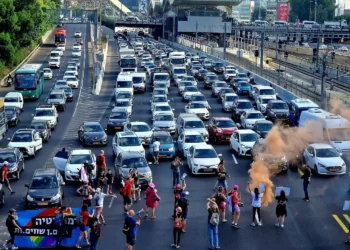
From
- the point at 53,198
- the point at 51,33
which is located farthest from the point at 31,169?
the point at 51,33

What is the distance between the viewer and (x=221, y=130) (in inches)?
1566

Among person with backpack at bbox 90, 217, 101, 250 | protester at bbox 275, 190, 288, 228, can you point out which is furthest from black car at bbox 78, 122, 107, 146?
person with backpack at bbox 90, 217, 101, 250

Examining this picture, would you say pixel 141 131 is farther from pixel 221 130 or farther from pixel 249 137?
pixel 249 137

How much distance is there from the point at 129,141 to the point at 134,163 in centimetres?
602

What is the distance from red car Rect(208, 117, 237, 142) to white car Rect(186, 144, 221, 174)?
6177 mm

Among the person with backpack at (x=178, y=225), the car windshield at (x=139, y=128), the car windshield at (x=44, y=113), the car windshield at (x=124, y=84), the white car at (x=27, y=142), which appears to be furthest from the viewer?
the car windshield at (x=124, y=84)

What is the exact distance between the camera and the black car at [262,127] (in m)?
38.1

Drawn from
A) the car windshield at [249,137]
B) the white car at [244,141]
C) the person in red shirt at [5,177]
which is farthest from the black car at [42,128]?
the car windshield at [249,137]

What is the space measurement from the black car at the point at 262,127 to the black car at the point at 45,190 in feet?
46.6

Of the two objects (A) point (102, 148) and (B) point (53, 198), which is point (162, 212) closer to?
(B) point (53, 198)

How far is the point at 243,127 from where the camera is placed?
43531 mm

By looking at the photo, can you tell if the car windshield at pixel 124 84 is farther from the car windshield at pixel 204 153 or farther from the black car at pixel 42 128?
the car windshield at pixel 204 153

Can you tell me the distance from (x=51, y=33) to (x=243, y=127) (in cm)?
11197

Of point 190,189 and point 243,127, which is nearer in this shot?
point 190,189
